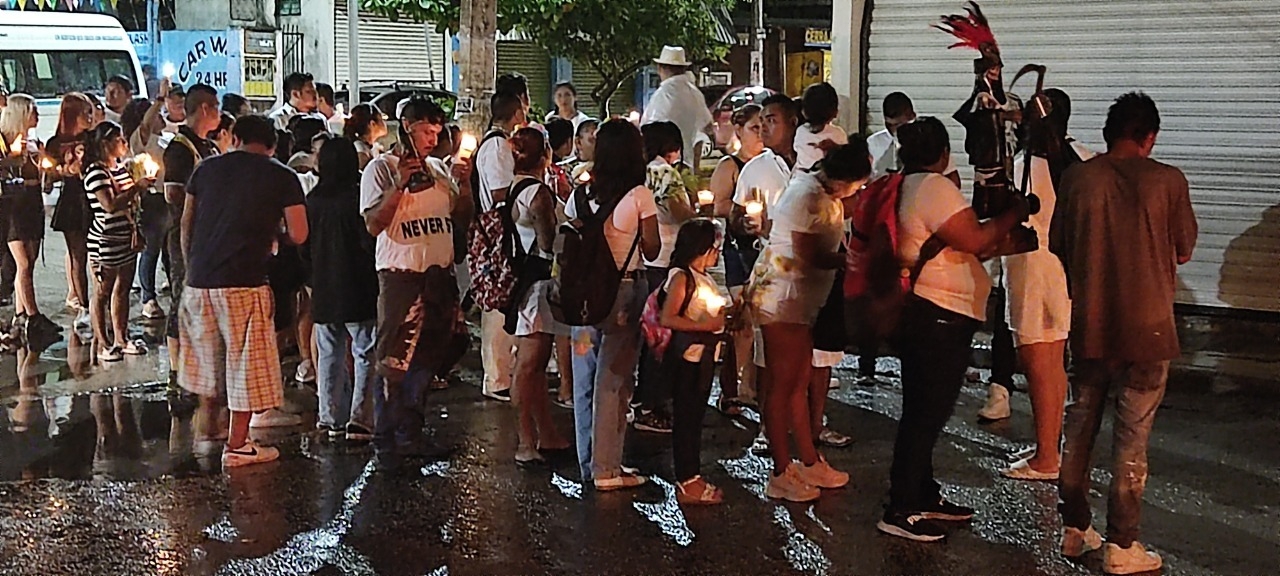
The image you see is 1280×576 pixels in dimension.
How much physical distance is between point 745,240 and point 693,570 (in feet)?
8.58

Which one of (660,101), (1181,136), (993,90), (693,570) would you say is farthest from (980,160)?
(1181,136)

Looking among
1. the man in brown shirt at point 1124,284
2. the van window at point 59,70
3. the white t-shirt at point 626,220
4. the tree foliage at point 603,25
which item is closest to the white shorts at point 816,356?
the white t-shirt at point 626,220

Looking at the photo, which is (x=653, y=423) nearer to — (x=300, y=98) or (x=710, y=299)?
(x=710, y=299)

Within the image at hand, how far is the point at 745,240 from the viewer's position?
789cm

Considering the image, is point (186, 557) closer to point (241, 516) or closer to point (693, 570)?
point (241, 516)

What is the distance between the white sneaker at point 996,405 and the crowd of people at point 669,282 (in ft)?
3.43

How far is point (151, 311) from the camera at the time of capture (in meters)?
11.8

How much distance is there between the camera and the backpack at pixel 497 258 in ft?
22.9

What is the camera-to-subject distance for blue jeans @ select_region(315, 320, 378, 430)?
752 centimetres

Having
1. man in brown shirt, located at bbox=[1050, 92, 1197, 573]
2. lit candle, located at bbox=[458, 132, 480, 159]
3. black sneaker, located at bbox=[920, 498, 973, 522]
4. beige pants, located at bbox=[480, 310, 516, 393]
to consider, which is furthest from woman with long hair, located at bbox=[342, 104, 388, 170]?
man in brown shirt, located at bbox=[1050, 92, 1197, 573]

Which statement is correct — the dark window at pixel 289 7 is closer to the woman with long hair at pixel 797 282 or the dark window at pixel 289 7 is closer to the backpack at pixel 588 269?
the backpack at pixel 588 269

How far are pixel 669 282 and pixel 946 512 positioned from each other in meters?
1.62

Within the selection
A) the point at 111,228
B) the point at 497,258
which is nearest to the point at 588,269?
the point at 497,258

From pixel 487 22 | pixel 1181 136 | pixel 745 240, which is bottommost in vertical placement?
pixel 745 240
